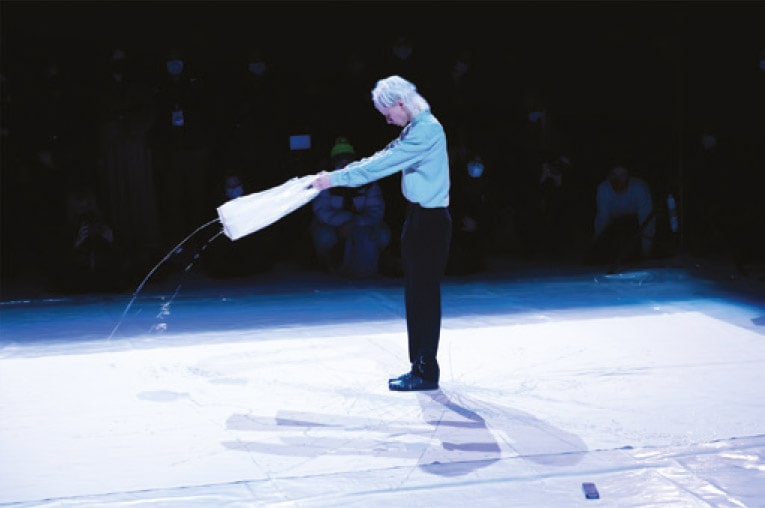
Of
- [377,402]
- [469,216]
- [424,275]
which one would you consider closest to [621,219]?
[469,216]

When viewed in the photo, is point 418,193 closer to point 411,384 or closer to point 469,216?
point 411,384

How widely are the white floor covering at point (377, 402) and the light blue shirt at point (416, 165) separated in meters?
1.03

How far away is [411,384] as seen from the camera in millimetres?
5707

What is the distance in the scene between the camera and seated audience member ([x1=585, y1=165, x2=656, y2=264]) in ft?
32.9

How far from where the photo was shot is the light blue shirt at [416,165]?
5.37 m

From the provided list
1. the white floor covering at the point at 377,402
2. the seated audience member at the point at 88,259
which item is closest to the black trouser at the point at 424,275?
the white floor covering at the point at 377,402

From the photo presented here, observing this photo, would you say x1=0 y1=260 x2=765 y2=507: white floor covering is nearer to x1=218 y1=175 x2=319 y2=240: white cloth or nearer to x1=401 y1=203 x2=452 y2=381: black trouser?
x1=401 y1=203 x2=452 y2=381: black trouser

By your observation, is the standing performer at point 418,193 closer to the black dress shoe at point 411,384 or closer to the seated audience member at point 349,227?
the black dress shoe at point 411,384

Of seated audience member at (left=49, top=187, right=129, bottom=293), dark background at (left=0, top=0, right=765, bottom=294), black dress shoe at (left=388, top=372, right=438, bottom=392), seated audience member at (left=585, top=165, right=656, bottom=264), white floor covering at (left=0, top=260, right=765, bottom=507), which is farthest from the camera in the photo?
dark background at (left=0, top=0, right=765, bottom=294)

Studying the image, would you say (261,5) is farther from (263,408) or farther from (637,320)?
(263,408)

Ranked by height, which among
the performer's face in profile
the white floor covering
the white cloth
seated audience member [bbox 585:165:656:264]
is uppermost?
the performer's face in profile

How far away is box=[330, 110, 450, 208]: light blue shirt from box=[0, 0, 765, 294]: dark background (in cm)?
490

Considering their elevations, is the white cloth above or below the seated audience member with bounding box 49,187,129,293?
above

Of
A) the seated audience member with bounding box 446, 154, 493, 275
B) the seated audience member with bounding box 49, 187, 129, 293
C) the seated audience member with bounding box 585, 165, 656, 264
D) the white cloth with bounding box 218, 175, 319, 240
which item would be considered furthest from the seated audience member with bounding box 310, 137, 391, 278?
the white cloth with bounding box 218, 175, 319, 240
